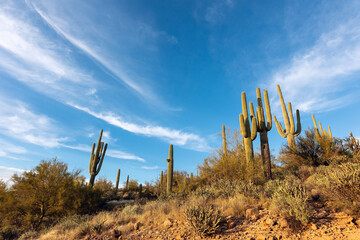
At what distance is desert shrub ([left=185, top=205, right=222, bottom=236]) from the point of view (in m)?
5.45

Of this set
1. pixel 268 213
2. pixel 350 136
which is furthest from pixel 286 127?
pixel 268 213

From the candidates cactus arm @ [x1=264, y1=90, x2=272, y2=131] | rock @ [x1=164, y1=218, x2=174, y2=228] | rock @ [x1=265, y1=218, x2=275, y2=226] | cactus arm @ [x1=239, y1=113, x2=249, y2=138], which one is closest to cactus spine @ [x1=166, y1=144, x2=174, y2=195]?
cactus arm @ [x1=239, y1=113, x2=249, y2=138]

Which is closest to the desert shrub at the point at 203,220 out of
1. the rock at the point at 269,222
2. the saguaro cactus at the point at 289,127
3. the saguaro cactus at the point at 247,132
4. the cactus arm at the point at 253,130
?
the rock at the point at 269,222

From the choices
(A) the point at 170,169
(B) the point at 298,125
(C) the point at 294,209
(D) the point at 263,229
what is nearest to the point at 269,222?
(D) the point at 263,229

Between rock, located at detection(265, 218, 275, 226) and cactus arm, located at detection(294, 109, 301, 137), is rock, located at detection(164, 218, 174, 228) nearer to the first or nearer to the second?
rock, located at detection(265, 218, 275, 226)

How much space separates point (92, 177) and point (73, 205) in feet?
19.2

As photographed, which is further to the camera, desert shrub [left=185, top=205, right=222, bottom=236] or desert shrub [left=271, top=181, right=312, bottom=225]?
desert shrub [left=185, top=205, right=222, bottom=236]

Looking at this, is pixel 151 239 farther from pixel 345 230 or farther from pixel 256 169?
pixel 256 169

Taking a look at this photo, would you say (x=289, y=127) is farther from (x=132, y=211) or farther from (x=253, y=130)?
(x=132, y=211)

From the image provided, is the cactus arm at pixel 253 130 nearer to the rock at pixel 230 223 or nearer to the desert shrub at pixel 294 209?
the desert shrub at pixel 294 209

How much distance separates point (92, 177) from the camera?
19594 mm

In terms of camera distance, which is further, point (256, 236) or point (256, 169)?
point (256, 169)

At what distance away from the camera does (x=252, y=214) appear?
6.18 meters

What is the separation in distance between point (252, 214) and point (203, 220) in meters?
1.61
